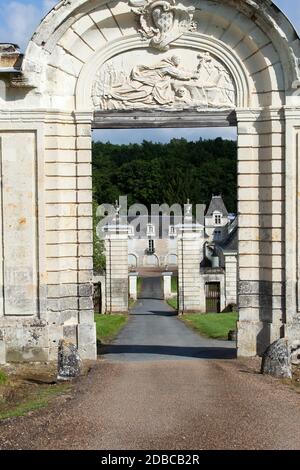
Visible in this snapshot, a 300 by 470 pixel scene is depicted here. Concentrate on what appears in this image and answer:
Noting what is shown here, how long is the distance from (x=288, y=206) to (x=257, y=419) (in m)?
5.62

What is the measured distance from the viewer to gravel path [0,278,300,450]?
7242 millimetres

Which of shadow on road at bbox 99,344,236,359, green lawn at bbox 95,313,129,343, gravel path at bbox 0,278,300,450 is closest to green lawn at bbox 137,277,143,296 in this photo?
green lawn at bbox 95,313,129,343

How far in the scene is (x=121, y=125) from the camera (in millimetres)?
13570

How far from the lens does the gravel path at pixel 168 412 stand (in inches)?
285

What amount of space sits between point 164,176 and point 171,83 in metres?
67.7

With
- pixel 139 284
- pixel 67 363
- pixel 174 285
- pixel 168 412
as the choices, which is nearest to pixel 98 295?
pixel 174 285

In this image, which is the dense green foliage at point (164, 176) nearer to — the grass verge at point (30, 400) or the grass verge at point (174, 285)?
the grass verge at point (174, 285)

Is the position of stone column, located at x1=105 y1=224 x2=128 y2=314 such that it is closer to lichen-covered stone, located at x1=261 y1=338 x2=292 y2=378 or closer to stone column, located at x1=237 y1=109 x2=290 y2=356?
stone column, located at x1=237 y1=109 x2=290 y2=356

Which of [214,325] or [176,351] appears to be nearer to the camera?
[176,351]

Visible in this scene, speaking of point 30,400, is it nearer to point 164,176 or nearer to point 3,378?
point 3,378

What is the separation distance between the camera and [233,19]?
13.1 meters

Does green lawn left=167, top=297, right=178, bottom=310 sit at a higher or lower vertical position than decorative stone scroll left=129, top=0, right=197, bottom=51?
lower

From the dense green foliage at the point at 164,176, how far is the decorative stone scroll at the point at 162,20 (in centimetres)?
6181

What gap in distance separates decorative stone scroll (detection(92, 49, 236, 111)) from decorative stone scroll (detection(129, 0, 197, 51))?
0.98 ft
